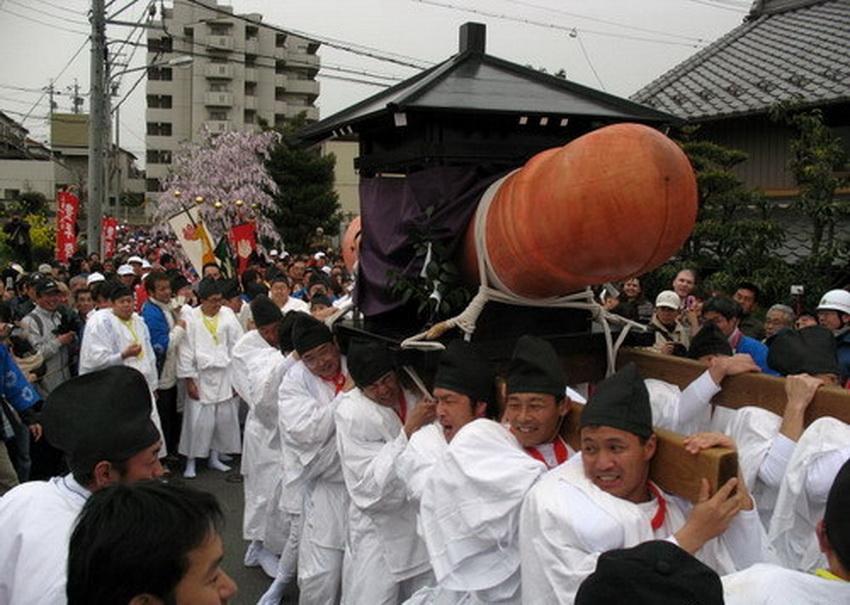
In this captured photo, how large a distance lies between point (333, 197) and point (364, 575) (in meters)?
27.3

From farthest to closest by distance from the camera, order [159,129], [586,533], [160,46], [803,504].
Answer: [159,129]
[160,46]
[803,504]
[586,533]

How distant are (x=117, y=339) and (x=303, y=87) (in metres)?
57.3

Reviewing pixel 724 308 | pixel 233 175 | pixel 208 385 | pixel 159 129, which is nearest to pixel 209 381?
pixel 208 385

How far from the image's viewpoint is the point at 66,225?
16594 millimetres

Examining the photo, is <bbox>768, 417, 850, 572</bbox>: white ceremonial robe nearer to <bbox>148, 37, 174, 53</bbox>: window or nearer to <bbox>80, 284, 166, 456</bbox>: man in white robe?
<bbox>80, 284, 166, 456</bbox>: man in white robe

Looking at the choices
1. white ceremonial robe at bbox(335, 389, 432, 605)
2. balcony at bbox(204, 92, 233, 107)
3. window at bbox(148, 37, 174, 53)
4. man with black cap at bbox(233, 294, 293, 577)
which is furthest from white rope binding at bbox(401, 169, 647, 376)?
balcony at bbox(204, 92, 233, 107)

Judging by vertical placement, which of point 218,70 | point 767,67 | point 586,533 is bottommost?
point 586,533

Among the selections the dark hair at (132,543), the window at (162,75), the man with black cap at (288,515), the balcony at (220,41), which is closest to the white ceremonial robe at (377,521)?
the man with black cap at (288,515)

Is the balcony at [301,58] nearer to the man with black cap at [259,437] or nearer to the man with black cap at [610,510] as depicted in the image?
the man with black cap at [259,437]

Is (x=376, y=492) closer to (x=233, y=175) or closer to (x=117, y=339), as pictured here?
(x=117, y=339)

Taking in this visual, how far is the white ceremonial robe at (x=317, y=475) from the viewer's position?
4.78 meters

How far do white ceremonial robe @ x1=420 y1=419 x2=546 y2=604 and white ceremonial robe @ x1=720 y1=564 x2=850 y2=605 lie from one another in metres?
0.92

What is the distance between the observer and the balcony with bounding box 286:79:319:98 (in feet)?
203

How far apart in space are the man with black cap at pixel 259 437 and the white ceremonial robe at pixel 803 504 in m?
3.71
